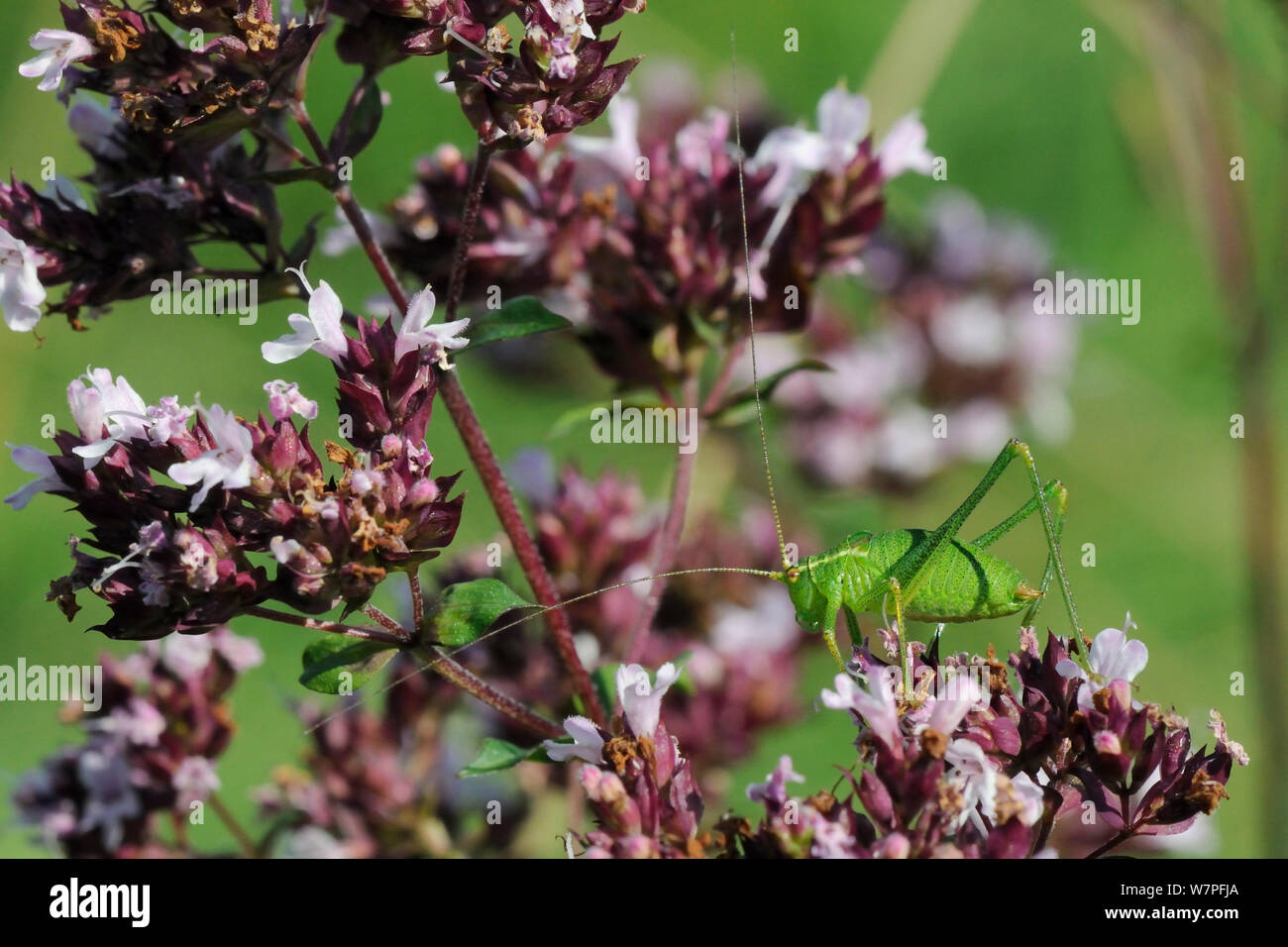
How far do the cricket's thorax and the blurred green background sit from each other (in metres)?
1.29

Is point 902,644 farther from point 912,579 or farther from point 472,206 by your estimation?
point 472,206

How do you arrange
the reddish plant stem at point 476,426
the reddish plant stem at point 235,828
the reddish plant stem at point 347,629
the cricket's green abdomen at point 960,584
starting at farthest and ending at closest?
the reddish plant stem at point 235,828 < the cricket's green abdomen at point 960,584 < the reddish plant stem at point 476,426 < the reddish plant stem at point 347,629

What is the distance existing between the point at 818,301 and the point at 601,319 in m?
1.68

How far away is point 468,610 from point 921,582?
2.81 ft

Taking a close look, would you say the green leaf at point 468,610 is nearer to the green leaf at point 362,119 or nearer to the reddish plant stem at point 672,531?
the reddish plant stem at point 672,531

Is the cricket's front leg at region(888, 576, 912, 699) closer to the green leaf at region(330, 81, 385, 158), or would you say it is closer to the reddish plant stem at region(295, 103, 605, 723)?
the reddish plant stem at region(295, 103, 605, 723)

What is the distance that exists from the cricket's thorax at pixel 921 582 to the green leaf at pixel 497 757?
604mm

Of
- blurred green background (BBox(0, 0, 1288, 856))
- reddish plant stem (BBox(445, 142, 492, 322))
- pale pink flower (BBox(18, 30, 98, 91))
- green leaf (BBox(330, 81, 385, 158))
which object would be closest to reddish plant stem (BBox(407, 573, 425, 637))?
reddish plant stem (BBox(445, 142, 492, 322))

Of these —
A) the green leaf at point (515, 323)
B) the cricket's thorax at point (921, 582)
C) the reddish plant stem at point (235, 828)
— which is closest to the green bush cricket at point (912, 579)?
the cricket's thorax at point (921, 582)

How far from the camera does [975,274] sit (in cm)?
374

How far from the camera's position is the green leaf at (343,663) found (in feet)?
5.56

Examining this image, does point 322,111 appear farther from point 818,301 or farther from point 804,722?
point 804,722

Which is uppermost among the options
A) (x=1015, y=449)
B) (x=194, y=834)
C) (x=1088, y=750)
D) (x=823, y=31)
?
(x=823, y=31)
